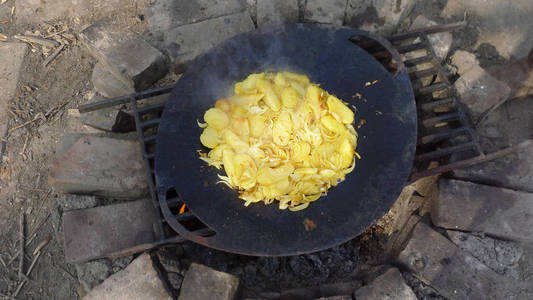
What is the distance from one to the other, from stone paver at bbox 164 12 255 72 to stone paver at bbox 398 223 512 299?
2383 mm

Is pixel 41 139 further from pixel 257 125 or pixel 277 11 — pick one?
pixel 277 11

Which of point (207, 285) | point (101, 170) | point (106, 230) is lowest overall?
point (106, 230)

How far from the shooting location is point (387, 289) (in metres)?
2.86

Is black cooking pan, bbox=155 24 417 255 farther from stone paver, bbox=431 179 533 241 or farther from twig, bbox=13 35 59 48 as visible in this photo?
twig, bbox=13 35 59 48

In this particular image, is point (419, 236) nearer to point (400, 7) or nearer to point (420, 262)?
point (420, 262)

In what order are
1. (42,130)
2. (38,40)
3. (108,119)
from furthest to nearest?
1. (38,40)
2. (42,130)
3. (108,119)

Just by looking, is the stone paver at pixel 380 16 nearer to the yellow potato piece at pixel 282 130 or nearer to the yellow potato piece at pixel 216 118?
the yellow potato piece at pixel 282 130

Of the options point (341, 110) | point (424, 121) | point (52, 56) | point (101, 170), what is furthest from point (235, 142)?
point (52, 56)

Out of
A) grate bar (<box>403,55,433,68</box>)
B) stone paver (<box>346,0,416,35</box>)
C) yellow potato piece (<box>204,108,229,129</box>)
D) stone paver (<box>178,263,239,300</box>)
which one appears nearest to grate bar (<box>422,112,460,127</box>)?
grate bar (<box>403,55,433,68</box>)

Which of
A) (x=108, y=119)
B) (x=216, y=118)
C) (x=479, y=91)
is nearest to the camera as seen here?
(x=216, y=118)

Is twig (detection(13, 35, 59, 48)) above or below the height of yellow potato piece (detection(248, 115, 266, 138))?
below

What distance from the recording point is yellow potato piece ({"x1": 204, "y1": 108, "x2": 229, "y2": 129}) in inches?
108

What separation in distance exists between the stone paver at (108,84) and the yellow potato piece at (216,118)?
128 centimetres

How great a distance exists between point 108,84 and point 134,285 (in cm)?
188
